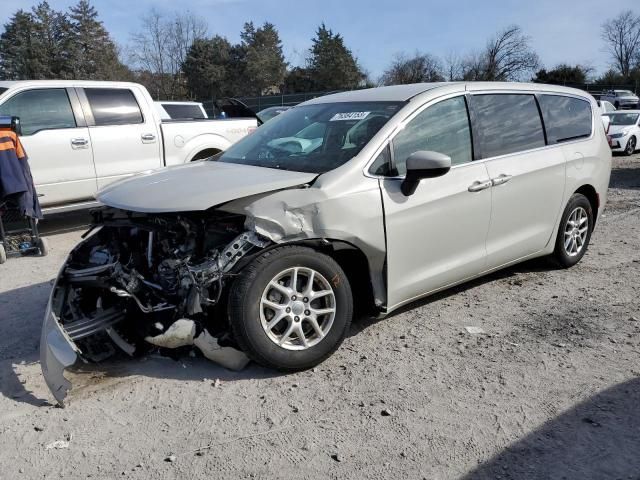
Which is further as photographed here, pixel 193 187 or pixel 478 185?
pixel 478 185

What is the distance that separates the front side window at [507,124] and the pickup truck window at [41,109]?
5.60 meters

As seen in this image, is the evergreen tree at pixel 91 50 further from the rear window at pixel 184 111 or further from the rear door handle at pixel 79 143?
the rear door handle at pixel 79 143

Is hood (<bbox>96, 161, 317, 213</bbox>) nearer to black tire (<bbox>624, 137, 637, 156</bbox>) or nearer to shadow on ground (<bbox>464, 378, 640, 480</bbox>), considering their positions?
shadow on ground (<bbox>464, 378, 640, 480</bbox>)

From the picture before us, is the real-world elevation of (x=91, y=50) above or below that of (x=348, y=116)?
above

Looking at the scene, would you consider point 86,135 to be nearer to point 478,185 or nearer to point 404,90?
point 404,90

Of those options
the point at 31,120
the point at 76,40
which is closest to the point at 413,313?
the point at 31,120

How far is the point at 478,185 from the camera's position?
422 cm

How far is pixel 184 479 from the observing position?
2.57m

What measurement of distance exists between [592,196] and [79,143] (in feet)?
20.6

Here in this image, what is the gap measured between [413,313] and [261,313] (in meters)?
1.58

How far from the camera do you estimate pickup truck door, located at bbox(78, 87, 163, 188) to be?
25.4ft

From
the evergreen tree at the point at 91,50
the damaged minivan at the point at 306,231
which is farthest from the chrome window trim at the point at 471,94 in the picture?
the evergreen tree at the point at 91,50

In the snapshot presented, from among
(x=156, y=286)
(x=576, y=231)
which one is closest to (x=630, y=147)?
(x=576, y=231)

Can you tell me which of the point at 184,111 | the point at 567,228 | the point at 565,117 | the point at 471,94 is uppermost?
the point at 184,111
